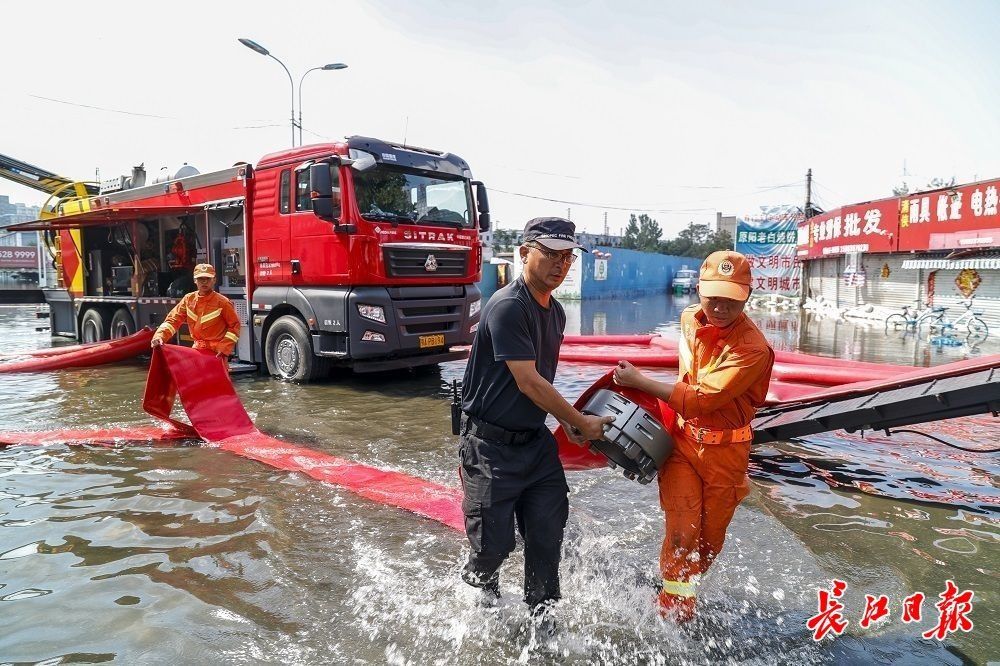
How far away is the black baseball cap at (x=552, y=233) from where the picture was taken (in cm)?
255

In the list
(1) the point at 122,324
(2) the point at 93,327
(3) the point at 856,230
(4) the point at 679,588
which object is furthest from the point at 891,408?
(3) the point at 856,230

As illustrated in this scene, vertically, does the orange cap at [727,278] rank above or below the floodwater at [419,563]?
above

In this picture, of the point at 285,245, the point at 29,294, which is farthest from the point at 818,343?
the point at 29,294

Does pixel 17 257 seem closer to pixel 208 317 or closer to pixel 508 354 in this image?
pixel 208 317

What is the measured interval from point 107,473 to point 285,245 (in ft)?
13.2

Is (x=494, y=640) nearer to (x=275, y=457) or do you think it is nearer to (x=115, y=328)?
(x=275, y=457)

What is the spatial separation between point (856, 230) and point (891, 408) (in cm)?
2314

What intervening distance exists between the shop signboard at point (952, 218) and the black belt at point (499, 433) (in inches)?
751

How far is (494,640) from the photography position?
2.76 meters

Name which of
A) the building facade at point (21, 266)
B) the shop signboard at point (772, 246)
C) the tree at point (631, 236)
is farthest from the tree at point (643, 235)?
the building facade at point (21, 266)

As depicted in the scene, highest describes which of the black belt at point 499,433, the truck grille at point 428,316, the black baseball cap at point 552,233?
the black baseball cap at point 552,233

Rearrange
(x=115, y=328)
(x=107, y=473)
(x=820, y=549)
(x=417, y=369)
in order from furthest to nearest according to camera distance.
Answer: (x=115, y=328), (x=417, y=369), (x=107, y=473), (x=820, y=549)

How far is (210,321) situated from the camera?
20.8ft

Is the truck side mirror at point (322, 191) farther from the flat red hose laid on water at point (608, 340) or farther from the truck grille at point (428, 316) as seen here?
the flat red hose laid on water at point (608, 340)
